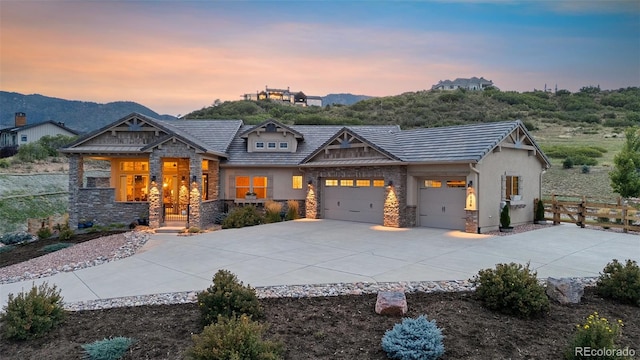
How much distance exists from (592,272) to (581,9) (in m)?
15.1

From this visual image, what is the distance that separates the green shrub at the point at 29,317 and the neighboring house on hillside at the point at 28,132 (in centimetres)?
4642

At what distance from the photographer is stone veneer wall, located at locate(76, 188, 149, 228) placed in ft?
58.1

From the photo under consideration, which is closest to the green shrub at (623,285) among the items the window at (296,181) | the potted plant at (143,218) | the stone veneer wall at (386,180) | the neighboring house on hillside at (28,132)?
the stone veneer wall at (386,180)

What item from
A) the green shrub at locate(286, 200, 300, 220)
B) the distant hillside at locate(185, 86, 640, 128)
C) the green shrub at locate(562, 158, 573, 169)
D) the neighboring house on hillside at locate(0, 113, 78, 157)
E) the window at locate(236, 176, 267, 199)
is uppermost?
the distant hillside at locate(185, 86, 640, 128)

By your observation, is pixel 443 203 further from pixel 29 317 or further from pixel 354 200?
pixel 29 317

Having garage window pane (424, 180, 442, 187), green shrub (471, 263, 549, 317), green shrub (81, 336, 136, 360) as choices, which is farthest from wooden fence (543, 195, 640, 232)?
green shrub (81, 336, 136, 360)

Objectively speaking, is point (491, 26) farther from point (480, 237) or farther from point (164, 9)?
point (164, 9)

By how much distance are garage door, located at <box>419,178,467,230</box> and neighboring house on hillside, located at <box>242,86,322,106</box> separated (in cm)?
6405

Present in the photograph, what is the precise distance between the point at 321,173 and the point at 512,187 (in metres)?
8.81

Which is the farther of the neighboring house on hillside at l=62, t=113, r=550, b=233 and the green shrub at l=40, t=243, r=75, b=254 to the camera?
the neighboring house on hillside at l=62, t=113, r=550, b=233

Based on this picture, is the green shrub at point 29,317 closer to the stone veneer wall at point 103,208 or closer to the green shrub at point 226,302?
the green shrub at point 226,302

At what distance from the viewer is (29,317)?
5.36 m

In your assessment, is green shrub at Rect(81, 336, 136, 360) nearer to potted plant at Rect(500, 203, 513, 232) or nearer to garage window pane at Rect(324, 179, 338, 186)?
potted plant at Rect(500, 203, 513, 232)

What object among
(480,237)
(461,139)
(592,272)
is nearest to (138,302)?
(592,272)
